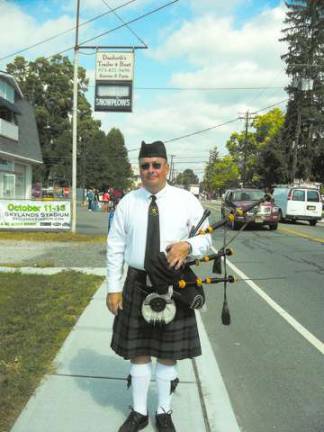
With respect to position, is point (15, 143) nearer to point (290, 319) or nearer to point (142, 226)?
point (290, 319)

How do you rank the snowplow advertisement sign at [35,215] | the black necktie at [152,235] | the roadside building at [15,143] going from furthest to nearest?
the roadside building at [15,143], the snowplow advertisement sign at [35,215], the black necktie at [152,235]

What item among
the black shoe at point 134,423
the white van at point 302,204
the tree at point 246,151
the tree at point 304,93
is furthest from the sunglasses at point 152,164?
the tree at point 246,151

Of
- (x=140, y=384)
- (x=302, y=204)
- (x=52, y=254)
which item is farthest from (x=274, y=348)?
(x=302, y=204)

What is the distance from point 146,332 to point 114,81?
13707 millimetres

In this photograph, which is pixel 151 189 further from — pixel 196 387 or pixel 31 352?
pixel 31 352

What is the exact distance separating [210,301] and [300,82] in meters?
34.4

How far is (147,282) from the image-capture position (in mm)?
3160

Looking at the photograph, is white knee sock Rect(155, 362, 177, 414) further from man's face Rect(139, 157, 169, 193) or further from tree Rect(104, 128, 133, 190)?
tree Rect(104, 128, 133, 190)

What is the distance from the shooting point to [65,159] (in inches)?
2638

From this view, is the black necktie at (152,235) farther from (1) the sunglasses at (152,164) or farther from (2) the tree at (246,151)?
(2) the tree at (246,151)

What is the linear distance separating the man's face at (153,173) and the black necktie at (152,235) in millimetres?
163

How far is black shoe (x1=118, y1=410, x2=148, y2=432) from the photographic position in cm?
321

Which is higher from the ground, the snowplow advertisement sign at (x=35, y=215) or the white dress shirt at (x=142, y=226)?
the white dress shirt at (x=142, y=226)

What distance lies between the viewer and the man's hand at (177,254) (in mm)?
2947
